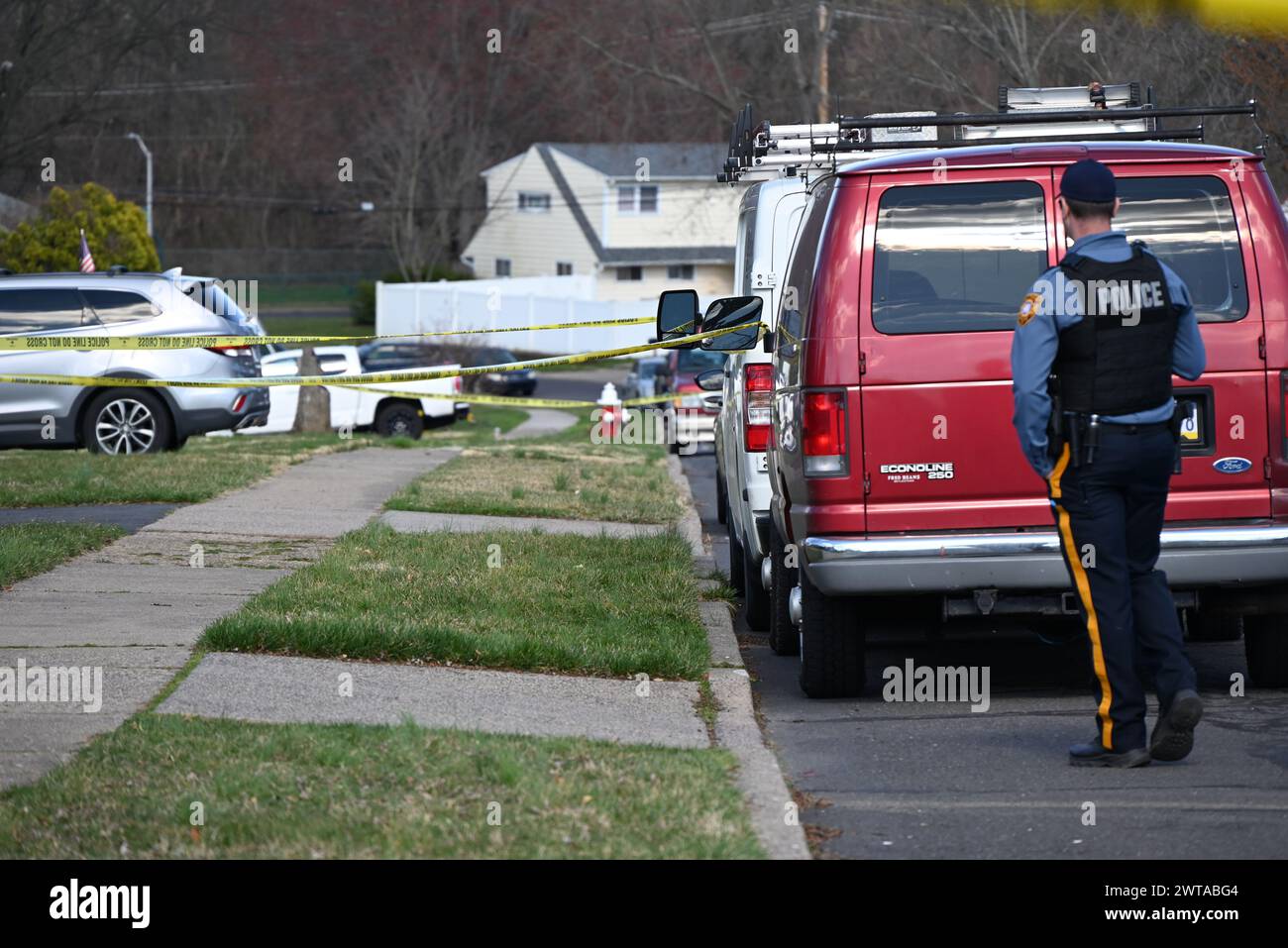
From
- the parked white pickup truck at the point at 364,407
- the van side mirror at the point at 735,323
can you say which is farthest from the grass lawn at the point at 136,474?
the parked white pickup truck at the point at 364,407

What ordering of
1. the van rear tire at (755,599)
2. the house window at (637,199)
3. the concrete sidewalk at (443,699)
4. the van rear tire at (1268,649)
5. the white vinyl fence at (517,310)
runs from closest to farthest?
the concrete sidewalk at (443,699) < the van rear tire at (1268,649) < the van rear tire at (755,599) < the white vinyl fence at (517,310) < the house window at (637,199)

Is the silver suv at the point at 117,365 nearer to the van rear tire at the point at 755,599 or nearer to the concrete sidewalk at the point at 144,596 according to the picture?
the concrete sidewalk at the point at 144,596

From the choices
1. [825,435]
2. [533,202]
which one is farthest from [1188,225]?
[533,202]

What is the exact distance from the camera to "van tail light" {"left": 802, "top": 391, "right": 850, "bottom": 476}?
22.1 feet

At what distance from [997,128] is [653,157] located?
51955 mm

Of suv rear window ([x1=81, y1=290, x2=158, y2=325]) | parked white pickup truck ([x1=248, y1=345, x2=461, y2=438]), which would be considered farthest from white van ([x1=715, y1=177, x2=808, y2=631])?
parked white pickup truck ([x1=248, y1=345, x2=461, y2=438])

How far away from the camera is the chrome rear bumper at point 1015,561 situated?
21.8ft

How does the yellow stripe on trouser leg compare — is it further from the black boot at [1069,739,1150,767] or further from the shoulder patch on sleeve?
the shoulder patch on sleeve

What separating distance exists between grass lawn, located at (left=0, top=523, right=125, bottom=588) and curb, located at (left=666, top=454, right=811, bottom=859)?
3.48m

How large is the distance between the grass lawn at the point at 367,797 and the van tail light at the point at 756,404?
333 centimetres

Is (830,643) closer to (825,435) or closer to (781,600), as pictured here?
(825,435)

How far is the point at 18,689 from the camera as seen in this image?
664 centimetres

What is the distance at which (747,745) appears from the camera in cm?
629

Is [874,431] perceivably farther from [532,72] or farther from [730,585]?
[532,72]
